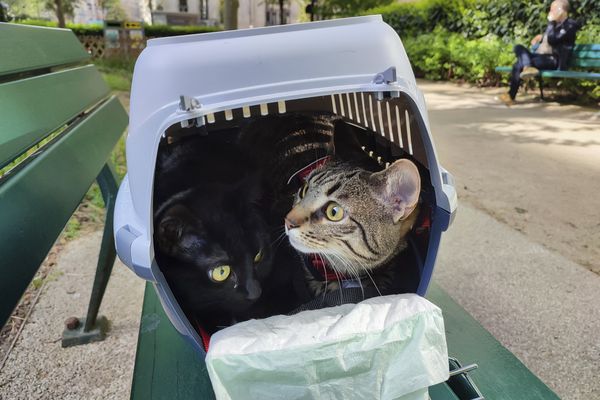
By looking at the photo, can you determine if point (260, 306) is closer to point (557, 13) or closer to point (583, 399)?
point (583, 399)

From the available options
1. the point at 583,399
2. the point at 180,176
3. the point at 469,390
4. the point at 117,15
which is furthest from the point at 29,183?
the point at 117,15

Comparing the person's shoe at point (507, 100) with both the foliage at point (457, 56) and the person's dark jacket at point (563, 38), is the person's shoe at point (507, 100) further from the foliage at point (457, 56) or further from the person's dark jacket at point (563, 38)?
the foliage at point (457, 56)

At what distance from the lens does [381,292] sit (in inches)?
47.1

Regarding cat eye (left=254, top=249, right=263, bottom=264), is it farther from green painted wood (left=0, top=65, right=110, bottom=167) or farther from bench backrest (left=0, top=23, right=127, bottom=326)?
green painted wood (left=0, top=65, right=110, bottom=167)

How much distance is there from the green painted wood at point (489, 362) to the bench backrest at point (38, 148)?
100cm

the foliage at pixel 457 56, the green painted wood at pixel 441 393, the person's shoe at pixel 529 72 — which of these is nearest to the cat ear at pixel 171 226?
the green painted wood at pixel 441 393

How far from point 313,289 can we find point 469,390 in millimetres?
454

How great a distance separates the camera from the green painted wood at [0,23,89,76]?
1143 millimetres

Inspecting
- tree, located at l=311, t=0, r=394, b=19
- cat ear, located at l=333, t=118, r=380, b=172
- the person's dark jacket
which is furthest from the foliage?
tree, located at l=311, t=0, r=394, b=19

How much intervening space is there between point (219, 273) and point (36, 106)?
0.64 meters

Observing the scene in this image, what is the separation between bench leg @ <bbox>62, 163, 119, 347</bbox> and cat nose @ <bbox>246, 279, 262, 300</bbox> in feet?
2.13

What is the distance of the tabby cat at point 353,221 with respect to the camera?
1.09 metres

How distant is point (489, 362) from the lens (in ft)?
3.66

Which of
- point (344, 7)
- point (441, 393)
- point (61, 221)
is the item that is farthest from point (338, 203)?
point (344, 7)
